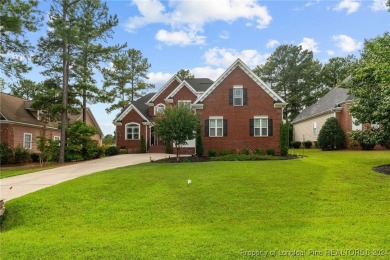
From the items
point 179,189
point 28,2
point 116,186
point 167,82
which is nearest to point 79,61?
point 28,2

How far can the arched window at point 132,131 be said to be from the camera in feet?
105

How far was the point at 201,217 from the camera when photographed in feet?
23.5

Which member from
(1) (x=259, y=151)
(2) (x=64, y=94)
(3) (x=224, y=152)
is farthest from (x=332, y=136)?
(2) (x=64, y=94)

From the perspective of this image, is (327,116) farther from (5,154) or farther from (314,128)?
(5,154)

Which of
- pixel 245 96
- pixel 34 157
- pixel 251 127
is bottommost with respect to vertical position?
pixel 34 157

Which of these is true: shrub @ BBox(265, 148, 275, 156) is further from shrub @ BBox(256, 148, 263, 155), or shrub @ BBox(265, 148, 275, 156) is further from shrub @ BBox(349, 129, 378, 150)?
shrub @ BBox(349, 129, 378, 150)

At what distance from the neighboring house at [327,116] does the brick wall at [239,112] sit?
5.77 m

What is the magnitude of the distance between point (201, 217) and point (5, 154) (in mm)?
23263

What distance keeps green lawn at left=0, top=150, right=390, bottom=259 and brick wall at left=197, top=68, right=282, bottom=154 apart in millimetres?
11217

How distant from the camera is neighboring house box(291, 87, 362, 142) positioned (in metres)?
26.9

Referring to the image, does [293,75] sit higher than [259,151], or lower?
higher

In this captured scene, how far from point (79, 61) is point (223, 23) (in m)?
14.2

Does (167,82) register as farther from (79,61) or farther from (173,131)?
(173,131)

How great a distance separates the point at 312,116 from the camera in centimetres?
3466
